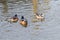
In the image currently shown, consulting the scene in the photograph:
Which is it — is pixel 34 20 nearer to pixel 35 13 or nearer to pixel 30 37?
pixel 35 13

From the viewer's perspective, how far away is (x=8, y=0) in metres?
18.8

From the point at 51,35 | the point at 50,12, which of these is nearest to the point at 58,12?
the point at 50,12

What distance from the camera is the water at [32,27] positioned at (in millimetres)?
10750

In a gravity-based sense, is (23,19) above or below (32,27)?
above

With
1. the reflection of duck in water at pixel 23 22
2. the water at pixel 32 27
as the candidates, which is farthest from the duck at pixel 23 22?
the water at pixel 32 27

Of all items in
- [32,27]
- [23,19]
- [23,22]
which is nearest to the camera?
[32,27]

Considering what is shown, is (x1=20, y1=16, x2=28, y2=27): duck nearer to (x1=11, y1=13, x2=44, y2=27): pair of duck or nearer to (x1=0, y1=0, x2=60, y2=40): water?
(x1=11, y1=13, x2=44, y2=27): pair of duck

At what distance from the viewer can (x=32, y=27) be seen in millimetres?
11820

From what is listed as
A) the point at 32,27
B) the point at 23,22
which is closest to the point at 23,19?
the point at 23,22

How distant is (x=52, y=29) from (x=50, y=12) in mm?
3048

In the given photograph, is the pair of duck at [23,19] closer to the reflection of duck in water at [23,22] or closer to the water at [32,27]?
the reflection of duck in water at [23,22]

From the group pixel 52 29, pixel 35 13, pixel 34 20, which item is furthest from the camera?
pixel 35 13

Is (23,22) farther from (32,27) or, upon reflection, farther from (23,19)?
(32,27)

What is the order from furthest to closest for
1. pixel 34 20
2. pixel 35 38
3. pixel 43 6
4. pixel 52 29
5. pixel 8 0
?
pixel 8 0
pixel 43 6
pixel 34 20
pixel 52 29
pixel 35 38
